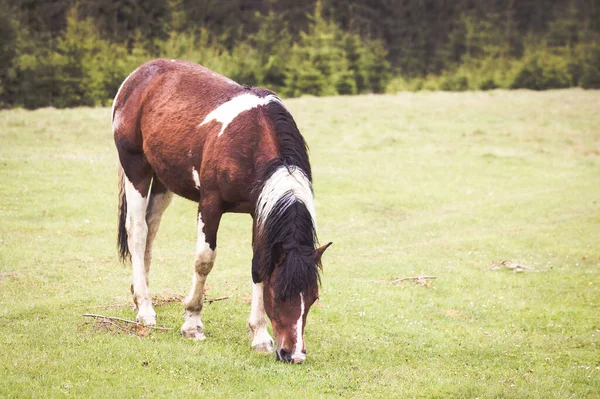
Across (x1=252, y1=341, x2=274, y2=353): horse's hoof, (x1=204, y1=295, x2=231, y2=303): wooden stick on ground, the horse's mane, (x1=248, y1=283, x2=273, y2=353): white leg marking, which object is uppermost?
the horse's mane

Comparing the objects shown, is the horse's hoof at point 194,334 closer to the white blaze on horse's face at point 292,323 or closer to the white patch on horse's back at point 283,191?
the white blaze on horse's face at point 292,323

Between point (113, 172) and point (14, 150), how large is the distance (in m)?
4.11

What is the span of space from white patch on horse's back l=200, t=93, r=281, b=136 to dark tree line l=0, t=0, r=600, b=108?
29.7 metres

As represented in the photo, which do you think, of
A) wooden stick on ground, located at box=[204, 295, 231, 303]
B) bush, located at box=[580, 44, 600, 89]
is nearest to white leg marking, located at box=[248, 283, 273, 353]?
wooden stick on ground, located at box=[204, 295, 231, 303]

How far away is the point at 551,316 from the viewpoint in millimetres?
10398

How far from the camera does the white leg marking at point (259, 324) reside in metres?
7.39

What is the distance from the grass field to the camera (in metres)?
6.88

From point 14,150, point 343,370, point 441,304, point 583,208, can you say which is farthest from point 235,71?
point 343,370

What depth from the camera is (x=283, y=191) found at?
678 centimetres

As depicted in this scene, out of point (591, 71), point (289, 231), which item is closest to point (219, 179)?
point (289, 231)

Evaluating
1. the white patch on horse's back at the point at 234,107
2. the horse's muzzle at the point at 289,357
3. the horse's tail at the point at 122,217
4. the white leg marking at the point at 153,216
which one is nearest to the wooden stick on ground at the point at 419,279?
the white leg marking at the point at 153,216

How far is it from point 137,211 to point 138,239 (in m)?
0.38

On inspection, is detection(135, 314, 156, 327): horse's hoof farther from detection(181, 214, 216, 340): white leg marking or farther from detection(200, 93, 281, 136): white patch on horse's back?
detection(200, 93, 281, 136): white patch on horse's back

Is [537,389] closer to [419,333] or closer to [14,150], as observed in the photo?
[419,333]
